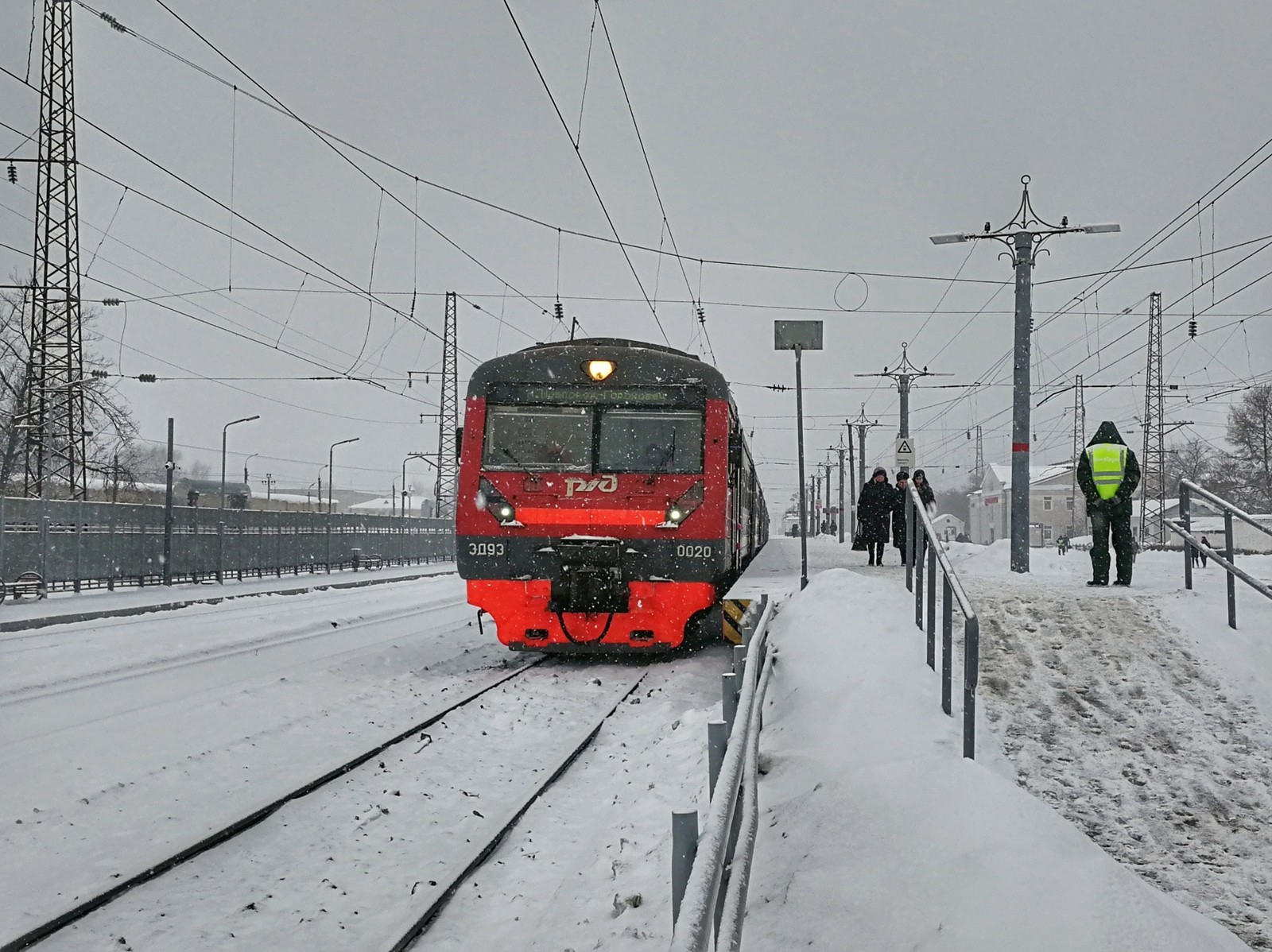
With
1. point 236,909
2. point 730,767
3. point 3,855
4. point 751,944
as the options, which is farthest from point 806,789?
point 3,855

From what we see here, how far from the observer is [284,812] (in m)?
5.18

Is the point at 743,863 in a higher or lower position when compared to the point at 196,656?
higher

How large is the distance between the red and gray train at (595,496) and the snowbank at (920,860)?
13.6 feet

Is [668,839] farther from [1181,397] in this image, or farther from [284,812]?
[1181,397]

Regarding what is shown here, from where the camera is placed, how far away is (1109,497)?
9680 millimetres

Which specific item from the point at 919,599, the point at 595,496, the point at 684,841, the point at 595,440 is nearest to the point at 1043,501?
the point at 595,440

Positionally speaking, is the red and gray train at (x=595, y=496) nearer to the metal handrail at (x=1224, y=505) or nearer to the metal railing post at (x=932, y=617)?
the metal railing post at (x=932, y=617)

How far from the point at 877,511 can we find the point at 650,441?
8.32 meters

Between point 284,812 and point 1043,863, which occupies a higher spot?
point 1043,863

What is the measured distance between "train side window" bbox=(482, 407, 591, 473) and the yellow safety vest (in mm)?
5050

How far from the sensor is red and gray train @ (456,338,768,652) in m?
9.55

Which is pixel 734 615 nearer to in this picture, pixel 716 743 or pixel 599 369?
pixel 599 369

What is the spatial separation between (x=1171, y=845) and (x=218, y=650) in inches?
403

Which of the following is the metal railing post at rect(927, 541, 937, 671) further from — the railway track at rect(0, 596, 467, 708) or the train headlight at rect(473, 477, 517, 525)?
the railway track at rect(0, 596, 467, 708)
